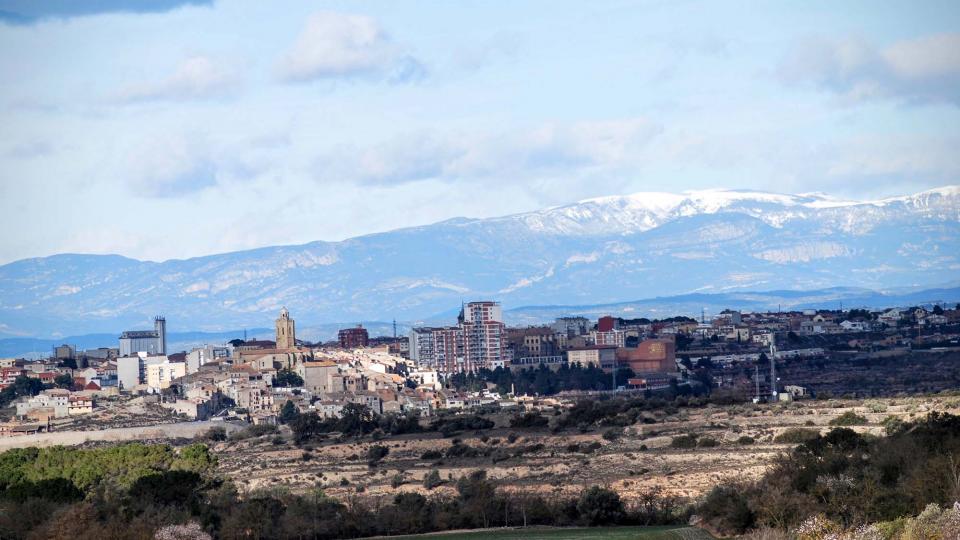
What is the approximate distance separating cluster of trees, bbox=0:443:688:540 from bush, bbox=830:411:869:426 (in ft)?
39.5

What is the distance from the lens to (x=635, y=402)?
260 feet

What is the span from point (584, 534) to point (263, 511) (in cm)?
860

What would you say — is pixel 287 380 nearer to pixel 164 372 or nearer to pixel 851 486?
pixel 164 372

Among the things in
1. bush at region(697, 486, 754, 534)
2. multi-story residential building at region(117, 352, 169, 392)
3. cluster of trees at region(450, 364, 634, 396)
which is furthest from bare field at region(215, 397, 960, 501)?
multi-story residential building at region(117, 352, 169, 392)

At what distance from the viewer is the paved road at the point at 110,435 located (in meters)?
93.2

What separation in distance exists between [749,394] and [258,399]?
3718 cm

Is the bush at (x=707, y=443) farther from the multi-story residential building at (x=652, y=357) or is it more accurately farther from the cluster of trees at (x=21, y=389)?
the cluster of trees at (x=21, y=389)

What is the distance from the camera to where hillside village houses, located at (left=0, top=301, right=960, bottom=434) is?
122 m

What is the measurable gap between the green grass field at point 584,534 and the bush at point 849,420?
58.3 feet

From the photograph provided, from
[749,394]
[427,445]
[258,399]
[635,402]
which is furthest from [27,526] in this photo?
[258,399]

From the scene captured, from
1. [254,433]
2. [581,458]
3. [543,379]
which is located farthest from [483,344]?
[581,458]

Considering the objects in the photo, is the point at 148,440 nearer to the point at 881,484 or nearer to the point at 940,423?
the point at 940,423

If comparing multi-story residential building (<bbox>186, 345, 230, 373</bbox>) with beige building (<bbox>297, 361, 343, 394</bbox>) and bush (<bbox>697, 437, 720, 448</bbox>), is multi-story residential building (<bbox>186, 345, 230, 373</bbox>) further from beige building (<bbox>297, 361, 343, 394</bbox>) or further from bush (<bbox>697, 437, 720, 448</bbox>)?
bush (<bbox>697, 437, 720, 448</bbox>)

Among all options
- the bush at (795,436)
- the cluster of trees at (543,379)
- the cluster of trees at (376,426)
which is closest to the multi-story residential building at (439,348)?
the cluster of trees at (543,379)
